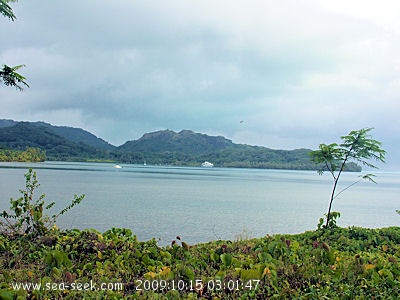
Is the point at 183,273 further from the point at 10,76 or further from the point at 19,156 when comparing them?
the point at 19,156

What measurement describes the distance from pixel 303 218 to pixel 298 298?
28.4 m

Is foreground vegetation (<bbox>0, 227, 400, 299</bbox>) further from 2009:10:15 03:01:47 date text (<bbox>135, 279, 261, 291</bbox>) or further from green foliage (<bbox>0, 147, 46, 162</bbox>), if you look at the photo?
green foliage (<bbox>0, 147, 46, 162</bbox>)

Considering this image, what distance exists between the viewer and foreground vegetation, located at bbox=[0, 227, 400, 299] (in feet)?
15.8

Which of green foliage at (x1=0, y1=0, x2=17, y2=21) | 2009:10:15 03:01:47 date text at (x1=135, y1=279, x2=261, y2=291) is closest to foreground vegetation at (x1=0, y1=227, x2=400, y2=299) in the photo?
2009:10:15 03:01:47 date text at (x1=135, y1=279, x2=261, y2=291)

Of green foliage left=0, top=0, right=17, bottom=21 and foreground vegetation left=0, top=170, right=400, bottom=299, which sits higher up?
green foliage left=0, top=0, right=17, bottom=21

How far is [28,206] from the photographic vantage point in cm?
820

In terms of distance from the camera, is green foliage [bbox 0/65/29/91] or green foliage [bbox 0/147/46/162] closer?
green foliage [bbox 0/65/29/91]

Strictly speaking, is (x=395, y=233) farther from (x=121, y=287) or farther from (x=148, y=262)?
(x=121, y=287)

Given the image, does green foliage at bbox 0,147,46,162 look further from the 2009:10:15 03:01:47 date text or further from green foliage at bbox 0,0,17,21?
the 2009:10:15 03:01:47 date text

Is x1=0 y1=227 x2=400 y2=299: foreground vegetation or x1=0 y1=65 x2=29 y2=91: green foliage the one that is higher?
x1=0 y1=65 x2=29 y2=91: green foliage

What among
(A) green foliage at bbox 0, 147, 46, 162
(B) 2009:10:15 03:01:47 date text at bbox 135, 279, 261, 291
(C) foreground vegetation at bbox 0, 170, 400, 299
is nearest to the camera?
(C) foreground vegetation at bbox 0, 170, 400, 299

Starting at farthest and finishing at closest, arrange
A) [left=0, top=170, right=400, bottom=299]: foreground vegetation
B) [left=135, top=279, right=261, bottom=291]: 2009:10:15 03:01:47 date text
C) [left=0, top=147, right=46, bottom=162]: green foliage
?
[left=0, top=147, right=46, bottom=162]: green foliage
[left=135, top=279, right=261, bottom=291]: 2009:10:15 03:01:47 date text
[left=0, top=170, right=400, bottom=299]: foreground vegetation

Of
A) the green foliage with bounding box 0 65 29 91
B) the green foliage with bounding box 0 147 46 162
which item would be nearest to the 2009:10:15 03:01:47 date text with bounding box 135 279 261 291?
the green foliage with bounding box 0 65 29 91

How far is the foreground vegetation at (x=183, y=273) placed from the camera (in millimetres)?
4812
